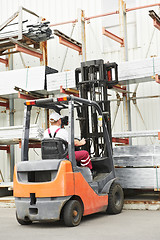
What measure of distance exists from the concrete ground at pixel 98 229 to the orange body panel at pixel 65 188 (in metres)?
0.35

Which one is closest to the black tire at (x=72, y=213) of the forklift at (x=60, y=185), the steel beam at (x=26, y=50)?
the forklift at (x=60, y=185)

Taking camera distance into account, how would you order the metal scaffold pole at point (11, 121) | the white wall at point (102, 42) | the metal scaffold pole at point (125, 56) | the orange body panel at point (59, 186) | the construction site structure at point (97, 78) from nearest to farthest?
the orange body panel at point (59, 186)
the construction site structure at point (97, 78)
the metal scaffold pole at point (125, 56)
the white wall at point (102, 42)
the metal scaffold pole at point (11, 121)

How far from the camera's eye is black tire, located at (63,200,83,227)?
5.73 metres

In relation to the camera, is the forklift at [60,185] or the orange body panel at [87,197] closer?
the forklift at [60,185]

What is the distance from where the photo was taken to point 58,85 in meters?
9.95

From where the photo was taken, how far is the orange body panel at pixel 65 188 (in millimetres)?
5684

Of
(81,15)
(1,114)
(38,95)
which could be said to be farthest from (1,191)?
(81,15)

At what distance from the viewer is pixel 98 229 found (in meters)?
5.54


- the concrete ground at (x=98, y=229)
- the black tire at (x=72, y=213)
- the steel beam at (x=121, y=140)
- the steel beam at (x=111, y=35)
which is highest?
the steel beam at (x=111, y=35)

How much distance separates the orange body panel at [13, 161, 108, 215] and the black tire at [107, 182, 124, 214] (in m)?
0.45

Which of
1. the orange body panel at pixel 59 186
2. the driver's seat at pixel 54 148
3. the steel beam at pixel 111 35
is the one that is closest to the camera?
the orange body panel at pixel 59 186

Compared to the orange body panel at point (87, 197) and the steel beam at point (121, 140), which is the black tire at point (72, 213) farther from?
the steel beam at point (121, 140)

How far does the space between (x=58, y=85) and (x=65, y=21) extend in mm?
3711

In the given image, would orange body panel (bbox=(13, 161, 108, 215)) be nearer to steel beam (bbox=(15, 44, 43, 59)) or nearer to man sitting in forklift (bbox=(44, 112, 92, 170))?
man sitting in forklift (bbox=(44, 112, 92, 170))
